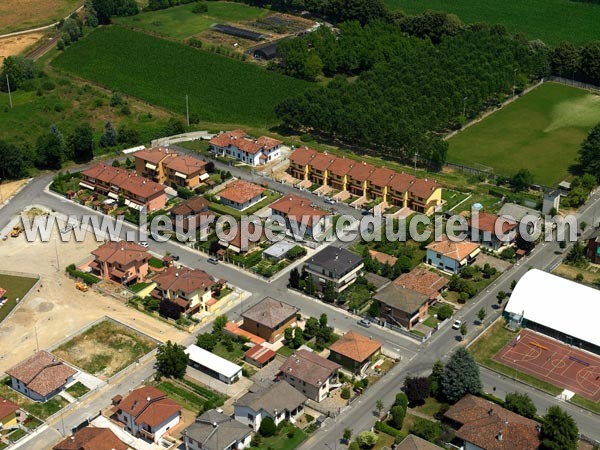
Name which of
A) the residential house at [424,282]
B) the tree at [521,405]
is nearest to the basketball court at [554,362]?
the tree at [521,405]

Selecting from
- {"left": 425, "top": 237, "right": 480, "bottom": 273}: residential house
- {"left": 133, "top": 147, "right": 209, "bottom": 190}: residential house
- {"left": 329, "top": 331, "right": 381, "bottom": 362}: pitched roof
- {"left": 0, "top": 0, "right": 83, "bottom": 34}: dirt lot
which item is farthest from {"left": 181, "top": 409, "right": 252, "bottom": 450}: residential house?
{"left": 0, "top": 0, "right": 83, "bottom": 34}: dirt lot

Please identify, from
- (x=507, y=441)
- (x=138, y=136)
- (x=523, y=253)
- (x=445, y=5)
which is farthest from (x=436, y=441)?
(x=445, y=5)

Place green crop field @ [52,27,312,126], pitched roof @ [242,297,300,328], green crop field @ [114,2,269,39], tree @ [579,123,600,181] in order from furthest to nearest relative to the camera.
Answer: green crop field @ [114,2,269,39] < green crop field @ [52,27,312,126] < tree @ [579,123,600,181] < pitched roof @ [242,297,300,328]

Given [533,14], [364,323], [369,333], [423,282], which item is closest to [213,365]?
[369,333]

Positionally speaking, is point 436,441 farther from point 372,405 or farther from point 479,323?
point 479,323

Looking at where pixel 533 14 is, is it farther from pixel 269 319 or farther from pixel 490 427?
pixel 490 427

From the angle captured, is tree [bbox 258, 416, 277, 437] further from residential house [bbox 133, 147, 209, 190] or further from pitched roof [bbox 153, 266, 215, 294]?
residential house [bbox 133, 147, 209, 190]

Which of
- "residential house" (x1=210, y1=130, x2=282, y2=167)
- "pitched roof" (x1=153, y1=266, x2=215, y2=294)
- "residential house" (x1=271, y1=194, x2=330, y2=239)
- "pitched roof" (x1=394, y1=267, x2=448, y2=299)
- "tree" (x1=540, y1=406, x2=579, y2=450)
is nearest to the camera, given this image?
"tree" (x1=540, y1=406, x2=579, y2=450)
